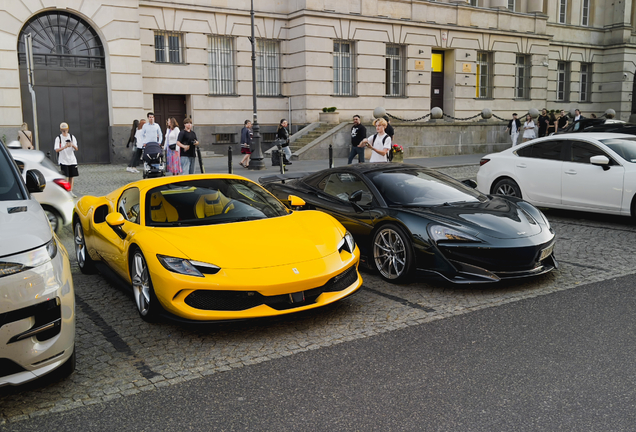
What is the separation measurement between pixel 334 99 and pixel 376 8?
4940 mm

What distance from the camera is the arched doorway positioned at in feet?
76.0

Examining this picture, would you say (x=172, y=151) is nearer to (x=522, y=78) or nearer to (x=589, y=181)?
(x=589, y=181)

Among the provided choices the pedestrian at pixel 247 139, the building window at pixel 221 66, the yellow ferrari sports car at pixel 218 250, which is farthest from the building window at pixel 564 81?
the yellow ferrari sports car at pixel 218 250

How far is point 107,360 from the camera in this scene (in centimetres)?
470

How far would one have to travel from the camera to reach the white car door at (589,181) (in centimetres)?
999

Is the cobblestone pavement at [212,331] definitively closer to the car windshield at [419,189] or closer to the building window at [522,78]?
the car windshield at [419,189]

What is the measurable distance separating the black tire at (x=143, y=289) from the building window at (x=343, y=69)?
24.5 m

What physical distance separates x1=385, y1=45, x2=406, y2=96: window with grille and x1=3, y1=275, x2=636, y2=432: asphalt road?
2697cm

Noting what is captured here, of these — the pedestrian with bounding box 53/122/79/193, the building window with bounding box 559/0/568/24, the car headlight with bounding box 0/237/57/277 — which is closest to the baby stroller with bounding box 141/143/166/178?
the pedestrian with bounding box 53/122/79/193

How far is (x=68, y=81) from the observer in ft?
78.0

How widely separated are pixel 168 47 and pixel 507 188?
19.2 m

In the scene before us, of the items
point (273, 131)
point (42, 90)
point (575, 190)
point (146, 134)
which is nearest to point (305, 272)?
point (575, 190)

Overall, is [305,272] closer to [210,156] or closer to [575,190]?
[575,190]

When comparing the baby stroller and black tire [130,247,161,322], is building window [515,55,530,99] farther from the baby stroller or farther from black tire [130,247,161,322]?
black tire [130,247,161,322]
